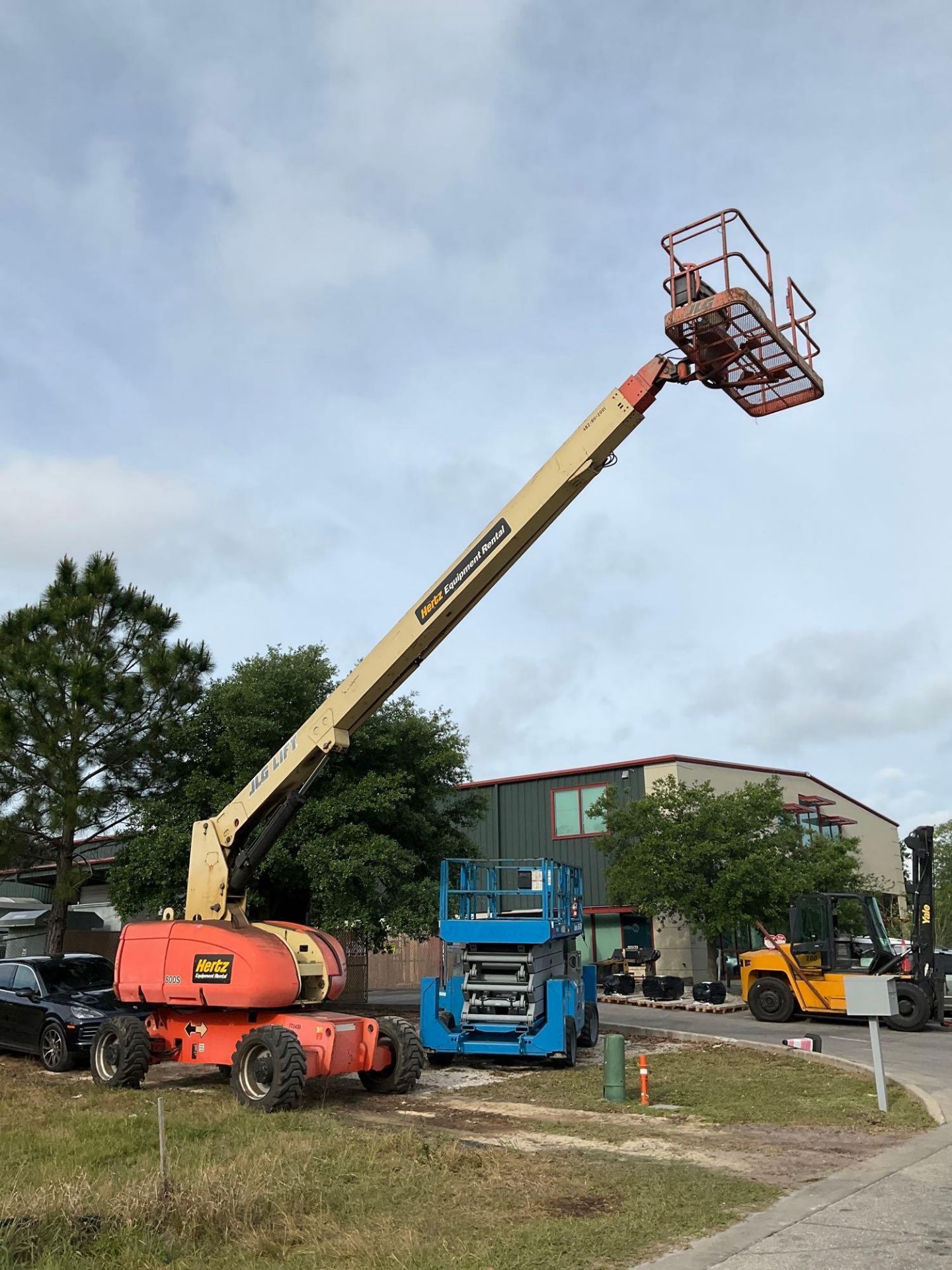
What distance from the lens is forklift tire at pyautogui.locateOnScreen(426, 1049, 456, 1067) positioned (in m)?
15.8

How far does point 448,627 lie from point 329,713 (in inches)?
76.4

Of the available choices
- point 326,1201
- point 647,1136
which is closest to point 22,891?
point 647,1136

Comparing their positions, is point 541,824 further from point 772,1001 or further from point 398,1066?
point 398,1066

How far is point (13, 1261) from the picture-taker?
5840 mm

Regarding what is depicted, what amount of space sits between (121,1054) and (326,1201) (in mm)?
6523

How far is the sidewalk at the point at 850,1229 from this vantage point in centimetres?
617

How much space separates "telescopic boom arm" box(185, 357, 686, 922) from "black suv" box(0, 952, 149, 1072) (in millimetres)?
3112

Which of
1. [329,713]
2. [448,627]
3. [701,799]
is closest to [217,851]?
[329,713]

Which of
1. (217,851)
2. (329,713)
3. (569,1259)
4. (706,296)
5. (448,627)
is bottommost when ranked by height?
(569,1259)

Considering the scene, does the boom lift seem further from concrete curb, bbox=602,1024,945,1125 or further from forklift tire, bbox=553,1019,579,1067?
concrete curb, bbox=602,1024,945,1125

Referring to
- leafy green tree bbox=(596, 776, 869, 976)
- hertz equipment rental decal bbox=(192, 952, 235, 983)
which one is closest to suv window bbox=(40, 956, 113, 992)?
hertz equipment rental decal bbox=(192, 952, 235, 983)

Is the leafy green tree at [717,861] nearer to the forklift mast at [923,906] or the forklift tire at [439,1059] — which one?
the forklift mast at [923,906]

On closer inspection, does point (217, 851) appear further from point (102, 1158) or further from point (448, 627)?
point (102, 1158)

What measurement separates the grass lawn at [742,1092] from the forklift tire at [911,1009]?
18.4 ft
